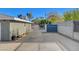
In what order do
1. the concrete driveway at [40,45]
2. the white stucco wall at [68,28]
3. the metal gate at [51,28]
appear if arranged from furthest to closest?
the metal gate at [51,28]
the white stucco wall at [68,28]
the concrete driveway at [40,45]

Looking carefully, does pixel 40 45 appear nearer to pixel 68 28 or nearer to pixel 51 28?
pixel 68 28

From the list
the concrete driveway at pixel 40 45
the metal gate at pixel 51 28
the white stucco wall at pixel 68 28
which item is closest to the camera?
the concrete driveway at pixel 40 45

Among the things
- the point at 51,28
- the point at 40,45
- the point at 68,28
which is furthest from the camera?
the point at 51,28

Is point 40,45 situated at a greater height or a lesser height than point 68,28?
lesser

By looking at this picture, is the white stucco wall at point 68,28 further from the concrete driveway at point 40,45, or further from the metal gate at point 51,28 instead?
the metal gate at point 51,28

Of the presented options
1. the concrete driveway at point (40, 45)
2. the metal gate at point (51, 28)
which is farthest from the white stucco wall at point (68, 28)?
the metal gate at point (51, 28)

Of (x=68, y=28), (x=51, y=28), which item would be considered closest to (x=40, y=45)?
(x=68, y=28)

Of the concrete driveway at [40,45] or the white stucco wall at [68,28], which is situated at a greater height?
the white stucco wall at [68,28]

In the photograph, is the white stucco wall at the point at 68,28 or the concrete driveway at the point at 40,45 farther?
the white stucco wall at the point at 68,28

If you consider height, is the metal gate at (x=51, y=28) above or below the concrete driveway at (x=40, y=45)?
above

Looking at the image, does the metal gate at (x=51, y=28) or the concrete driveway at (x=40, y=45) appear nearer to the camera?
the concrete driveway at (x=40, y=45)
